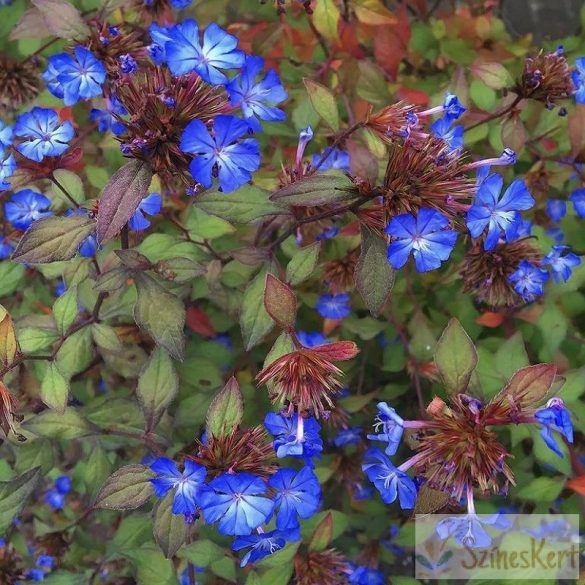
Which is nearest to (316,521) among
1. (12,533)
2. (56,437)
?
(56,437)

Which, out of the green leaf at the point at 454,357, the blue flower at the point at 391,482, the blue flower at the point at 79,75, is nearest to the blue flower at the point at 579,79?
the green leaf at the point at 454,357

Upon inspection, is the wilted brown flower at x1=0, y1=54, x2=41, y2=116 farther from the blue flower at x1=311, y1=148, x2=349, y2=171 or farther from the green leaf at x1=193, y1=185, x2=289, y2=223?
the green leaf at x1=193, y1=185, x2=289, y2=223

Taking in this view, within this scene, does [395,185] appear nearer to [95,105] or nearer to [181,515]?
[181,515]

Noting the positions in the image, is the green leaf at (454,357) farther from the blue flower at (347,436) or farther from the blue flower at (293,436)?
the blue flower at (347,436)

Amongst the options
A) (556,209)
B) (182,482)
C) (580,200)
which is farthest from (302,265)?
(556,209)

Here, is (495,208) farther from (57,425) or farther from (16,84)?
(16,84)
